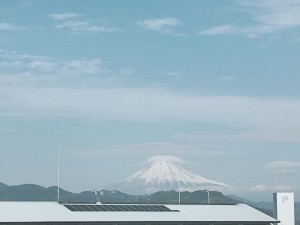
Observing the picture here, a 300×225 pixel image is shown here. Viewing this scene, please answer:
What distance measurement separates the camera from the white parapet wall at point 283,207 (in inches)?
6368

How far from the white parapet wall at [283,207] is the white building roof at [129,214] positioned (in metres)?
7.17

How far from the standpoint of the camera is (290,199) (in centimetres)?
16300

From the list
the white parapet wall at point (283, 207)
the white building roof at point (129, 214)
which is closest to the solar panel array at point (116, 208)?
the white building roof at point (129, 214)

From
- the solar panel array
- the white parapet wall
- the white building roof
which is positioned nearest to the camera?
the white building roof

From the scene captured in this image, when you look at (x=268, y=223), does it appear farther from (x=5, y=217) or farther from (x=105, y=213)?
(x=5, y=217)

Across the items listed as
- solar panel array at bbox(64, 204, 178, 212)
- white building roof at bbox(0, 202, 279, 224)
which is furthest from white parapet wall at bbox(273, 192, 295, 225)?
solar panel array at bbox(64, 204, 178, 212)

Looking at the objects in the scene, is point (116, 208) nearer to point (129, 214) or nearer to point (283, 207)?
point (129, 214)

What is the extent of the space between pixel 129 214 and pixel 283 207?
3810 centimetres

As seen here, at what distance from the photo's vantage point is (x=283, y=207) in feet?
534

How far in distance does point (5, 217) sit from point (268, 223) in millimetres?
52909

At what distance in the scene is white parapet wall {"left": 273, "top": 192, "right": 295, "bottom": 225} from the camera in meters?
162

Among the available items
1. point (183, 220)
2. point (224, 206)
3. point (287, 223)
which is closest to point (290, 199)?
point (287, 223)

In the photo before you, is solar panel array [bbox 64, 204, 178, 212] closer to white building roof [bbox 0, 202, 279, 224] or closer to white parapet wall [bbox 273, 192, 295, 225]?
white building roof [bbox 0, 202, 279, 224]

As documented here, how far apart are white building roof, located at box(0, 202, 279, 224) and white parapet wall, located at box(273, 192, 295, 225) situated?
7.17 m
